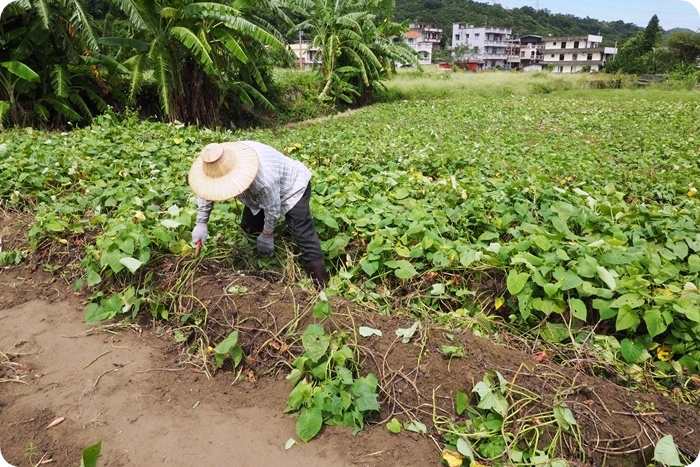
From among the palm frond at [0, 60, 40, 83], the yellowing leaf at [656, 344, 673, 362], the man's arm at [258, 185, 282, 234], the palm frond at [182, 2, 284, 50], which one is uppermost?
the palm frond at [182, 2, 284, 50]

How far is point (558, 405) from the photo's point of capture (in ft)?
7.66

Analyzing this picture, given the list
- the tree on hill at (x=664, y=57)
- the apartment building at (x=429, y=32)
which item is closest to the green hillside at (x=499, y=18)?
the apartment building at (x=429, y=32)

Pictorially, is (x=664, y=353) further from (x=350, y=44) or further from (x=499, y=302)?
(x=350, y=44)

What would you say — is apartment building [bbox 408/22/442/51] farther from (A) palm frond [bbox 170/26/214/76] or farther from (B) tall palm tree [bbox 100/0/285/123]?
(A) palm frond [bbox 170/26/214/76]

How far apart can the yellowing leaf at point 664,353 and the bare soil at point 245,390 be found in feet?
0.82

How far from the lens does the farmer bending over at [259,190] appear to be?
121 inches

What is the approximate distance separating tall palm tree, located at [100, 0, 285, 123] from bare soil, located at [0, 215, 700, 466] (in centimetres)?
741

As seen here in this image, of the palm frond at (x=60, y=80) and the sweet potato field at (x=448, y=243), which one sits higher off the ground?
the palm frond at (x=60, y=80)

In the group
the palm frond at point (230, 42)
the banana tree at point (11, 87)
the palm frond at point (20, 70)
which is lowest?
the banana tree at point (11, 87)

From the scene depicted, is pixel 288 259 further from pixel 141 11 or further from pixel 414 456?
pixel 141 11

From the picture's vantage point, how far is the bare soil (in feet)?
7.50

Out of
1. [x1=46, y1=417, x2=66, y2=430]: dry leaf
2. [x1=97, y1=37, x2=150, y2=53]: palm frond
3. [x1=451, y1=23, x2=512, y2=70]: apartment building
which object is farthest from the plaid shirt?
[x1=451, y1=23, x2=512, y2=70]: apartment building

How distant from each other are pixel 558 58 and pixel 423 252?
65.6 metres

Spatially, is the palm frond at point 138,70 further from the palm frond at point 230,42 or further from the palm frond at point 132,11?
the palm frond at point 230,42
